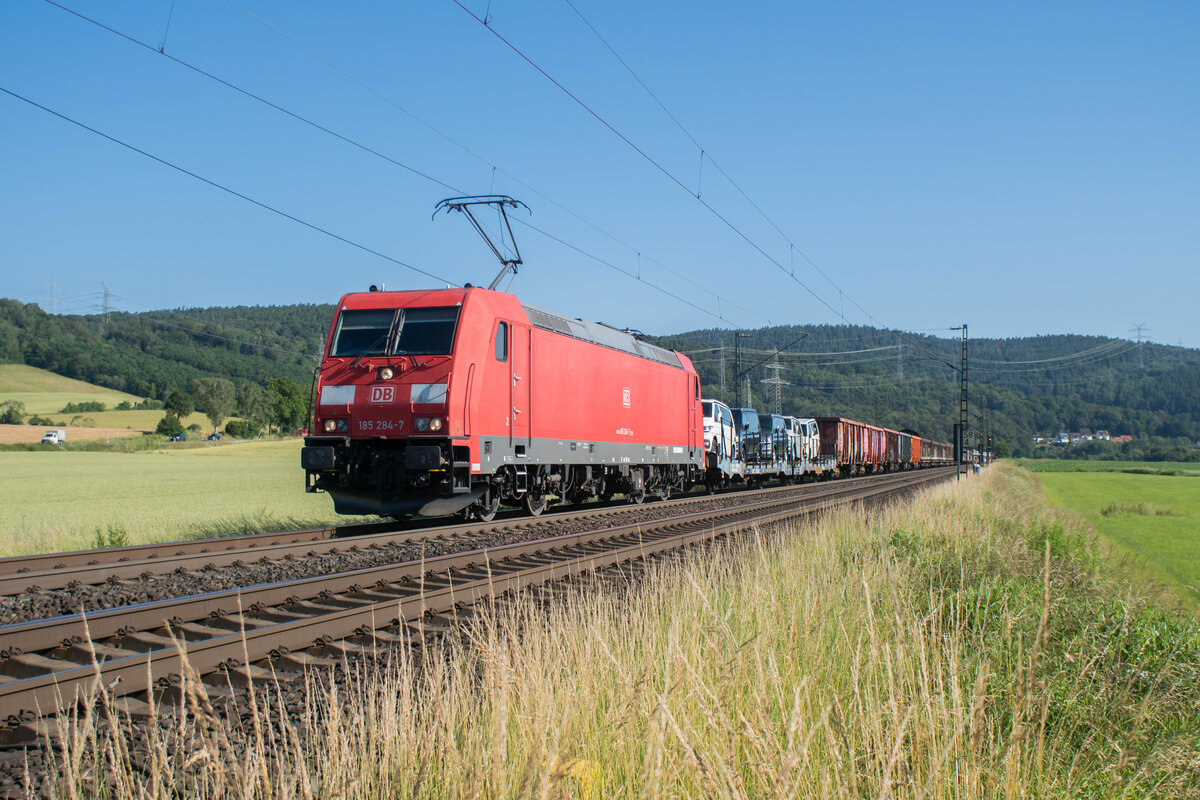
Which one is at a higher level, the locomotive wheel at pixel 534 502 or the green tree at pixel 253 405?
the green tree at pixel 253 405

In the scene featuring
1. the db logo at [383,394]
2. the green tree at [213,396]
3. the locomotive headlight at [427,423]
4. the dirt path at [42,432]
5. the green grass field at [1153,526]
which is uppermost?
the green tree at [213,396]

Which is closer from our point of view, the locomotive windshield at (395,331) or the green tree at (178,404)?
the locomotive windshield at (395,331)

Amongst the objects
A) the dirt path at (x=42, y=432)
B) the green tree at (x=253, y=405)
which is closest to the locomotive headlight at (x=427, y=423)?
the dirt path at (x=42, y=432)

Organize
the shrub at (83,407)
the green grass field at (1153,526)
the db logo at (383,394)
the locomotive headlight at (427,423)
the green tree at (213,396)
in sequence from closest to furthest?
the locomotive headlight at (427,423) → the db logo at (383,394) → the green grass field at (1153,526) → the shrub at (83,407) → the green tree at (213,396)

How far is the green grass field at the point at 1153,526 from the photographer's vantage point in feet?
61.8

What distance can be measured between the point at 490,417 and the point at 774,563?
6763 mm

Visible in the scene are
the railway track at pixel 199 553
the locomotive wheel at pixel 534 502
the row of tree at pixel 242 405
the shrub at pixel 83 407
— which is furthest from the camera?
the shrub at pixel 83 407

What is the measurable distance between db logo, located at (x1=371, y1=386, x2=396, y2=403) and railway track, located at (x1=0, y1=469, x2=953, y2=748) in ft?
14.3

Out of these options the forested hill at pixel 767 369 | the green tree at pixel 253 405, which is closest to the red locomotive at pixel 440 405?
the forested hill at pixel 767 369

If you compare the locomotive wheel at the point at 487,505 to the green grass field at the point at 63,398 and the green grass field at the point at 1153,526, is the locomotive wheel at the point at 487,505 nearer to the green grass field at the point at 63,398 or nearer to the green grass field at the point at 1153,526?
the green grass field at the point at 1153,526

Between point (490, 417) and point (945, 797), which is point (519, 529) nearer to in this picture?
point (490, 417)

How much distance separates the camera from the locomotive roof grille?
16.7 meters

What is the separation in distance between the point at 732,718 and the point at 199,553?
848 cm

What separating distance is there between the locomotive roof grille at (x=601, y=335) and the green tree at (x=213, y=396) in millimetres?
100485
